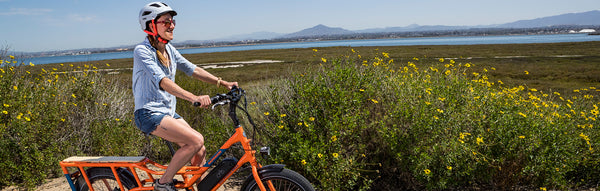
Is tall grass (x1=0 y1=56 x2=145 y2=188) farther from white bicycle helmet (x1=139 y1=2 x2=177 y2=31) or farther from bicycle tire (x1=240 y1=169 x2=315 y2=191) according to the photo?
bicycle tire (x1=240 y1=169 x2=315 y2=191)

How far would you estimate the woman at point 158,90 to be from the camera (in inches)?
110

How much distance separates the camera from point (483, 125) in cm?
473

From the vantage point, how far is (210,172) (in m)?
3.15

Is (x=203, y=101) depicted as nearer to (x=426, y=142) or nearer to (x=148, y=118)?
(x=148, y=118)

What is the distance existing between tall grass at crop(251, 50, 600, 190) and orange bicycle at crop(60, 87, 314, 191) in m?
0.92

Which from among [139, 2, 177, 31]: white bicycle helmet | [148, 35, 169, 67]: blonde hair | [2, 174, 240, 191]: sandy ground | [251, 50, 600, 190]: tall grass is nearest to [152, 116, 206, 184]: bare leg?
[148, 35, 169, 67]: blonde hair

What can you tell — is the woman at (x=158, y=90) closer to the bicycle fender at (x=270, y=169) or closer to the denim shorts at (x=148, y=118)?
the denim shorts at (x=148, y=118)

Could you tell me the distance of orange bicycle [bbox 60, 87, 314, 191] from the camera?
2955 mm

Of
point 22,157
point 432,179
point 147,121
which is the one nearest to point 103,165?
point 147,121

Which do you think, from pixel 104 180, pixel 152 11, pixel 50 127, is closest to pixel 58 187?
pixel 50 127

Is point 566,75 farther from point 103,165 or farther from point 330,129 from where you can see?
point 103,165

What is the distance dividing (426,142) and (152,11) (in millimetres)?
3306

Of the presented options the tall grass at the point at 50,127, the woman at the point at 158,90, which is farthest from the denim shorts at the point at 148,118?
the tall grass at the point at 50,127

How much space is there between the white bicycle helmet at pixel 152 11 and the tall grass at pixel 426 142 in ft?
5.81
